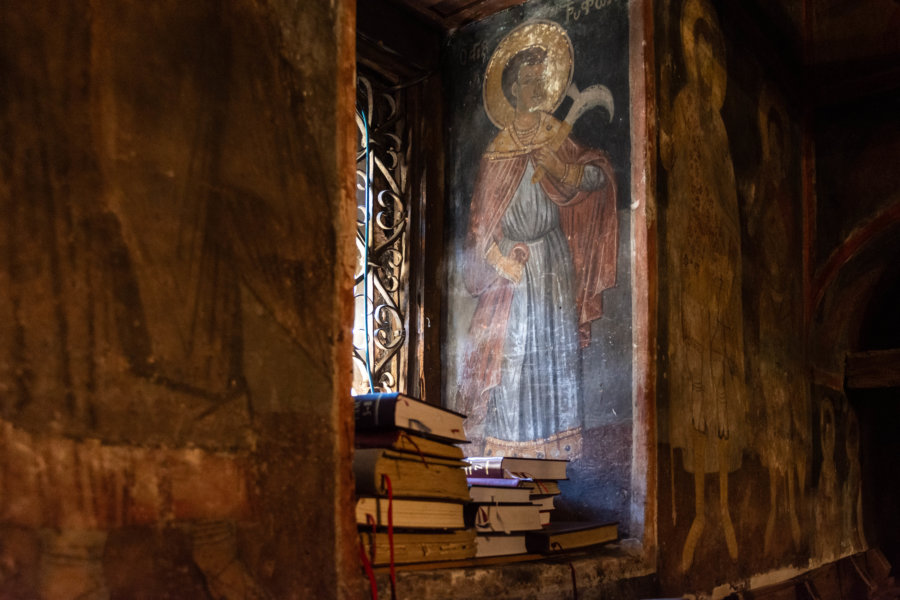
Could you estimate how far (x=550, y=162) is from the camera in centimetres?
490

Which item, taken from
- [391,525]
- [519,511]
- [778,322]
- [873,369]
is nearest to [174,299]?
[391,525]

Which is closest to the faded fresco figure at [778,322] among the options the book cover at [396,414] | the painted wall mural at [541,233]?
the painted wall mural at [541,233]

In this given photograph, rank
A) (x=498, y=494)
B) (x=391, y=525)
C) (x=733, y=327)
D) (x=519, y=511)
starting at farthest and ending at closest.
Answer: (x=733, y=327) < (x=519, y=511) < (x=498, y=494) < (x=391, y=525)

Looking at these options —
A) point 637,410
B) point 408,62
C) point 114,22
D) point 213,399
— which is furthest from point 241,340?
point 408,62

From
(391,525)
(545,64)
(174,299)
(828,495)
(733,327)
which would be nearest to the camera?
(174,299)

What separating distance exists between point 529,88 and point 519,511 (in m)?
2.54

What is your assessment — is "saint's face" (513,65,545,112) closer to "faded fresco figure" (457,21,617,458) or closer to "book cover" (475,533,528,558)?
"faded fresco figure" (457,21,617,458)

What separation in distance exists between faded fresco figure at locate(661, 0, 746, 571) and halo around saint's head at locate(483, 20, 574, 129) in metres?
0.61

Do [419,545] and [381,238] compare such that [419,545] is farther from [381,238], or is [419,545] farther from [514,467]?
[381,238]

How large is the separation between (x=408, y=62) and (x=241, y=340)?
325cm

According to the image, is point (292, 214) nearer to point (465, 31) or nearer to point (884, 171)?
point (465, 31)

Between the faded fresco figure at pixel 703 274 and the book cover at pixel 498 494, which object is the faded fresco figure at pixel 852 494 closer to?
the faded fresco figure at pixel 703 274

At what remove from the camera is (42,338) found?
1.88m

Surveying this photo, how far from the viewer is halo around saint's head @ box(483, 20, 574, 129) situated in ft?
16.2
